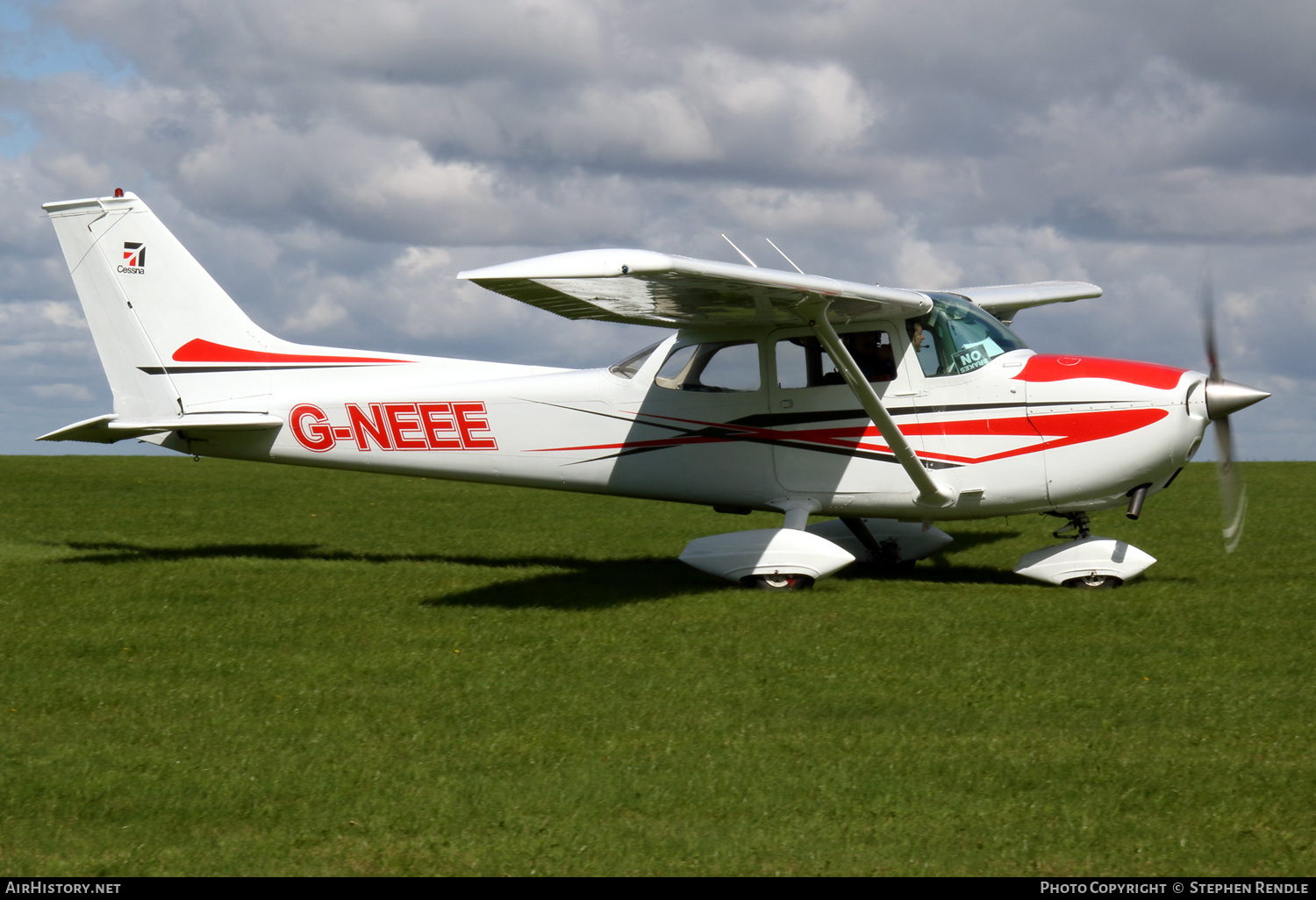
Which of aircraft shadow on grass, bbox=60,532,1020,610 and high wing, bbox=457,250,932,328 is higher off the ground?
high wing, bbox=457,250,932,328

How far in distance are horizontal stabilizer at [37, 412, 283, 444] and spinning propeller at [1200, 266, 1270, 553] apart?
8.85 m

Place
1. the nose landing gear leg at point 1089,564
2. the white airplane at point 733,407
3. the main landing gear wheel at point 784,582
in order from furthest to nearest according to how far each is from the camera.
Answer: the main landing gear wheel at point 784,582
the nose landing gear leg at point 1089,564
the white airplane at point 733,407

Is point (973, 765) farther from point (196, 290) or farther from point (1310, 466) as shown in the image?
point (1310, 466)

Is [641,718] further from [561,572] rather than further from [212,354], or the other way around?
[212,354]

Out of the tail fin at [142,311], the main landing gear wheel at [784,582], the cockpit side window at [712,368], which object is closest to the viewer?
the main landing gear wheel at [784,582]

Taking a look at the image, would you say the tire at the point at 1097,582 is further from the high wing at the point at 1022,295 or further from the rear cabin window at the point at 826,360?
the high wing at the point at 1022,295

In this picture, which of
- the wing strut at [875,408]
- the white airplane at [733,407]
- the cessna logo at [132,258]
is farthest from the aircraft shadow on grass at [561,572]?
the cessna logo at [132,258]

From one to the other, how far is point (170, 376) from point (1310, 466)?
18847 millimetres

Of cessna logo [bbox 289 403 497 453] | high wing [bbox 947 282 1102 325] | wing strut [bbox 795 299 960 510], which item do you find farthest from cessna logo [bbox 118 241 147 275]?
high wing [bbox 947 282 1102 325]

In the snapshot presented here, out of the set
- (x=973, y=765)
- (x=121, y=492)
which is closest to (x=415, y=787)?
(x=973, y=765)

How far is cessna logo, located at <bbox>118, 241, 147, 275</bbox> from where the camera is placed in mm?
12406

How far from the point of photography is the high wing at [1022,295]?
44.3 ft

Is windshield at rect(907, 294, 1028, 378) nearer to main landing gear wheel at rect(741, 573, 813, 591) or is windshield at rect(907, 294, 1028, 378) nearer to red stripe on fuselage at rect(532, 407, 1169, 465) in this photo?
red stripe on fuselage at rect(532, 407, 1169, 465)

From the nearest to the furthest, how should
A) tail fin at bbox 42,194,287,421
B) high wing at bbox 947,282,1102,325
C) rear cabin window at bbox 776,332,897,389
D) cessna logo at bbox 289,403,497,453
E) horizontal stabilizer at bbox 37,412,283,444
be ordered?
1. rear cabin window at bbox 776,332,897,389
2. cessna logo at bbox 289,403,497,453
3. horizontal stabilizer at bbox 37,412,283,444
4. tail fin at bbox 42,194,287,421
5. high wing at bbox 947,282,1102,325
